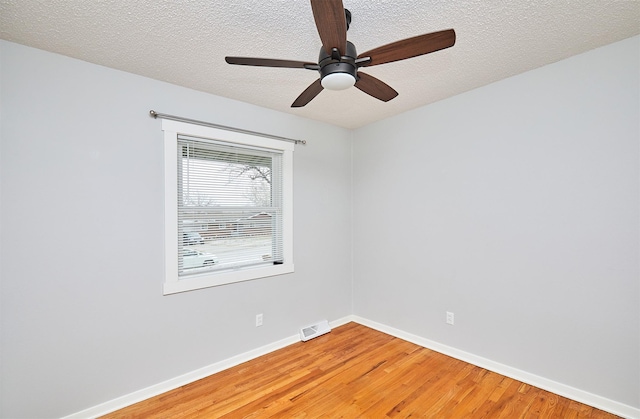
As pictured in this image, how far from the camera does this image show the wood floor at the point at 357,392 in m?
2.07

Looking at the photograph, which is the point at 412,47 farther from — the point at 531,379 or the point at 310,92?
the point at 531,379

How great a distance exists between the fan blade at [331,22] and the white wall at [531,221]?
6.18 feet

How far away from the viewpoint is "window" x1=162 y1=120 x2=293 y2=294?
2.47 metres

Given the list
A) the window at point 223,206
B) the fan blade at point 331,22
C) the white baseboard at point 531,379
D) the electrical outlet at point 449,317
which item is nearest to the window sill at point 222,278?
the window at point 223,206

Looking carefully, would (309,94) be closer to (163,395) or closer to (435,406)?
(435,406)

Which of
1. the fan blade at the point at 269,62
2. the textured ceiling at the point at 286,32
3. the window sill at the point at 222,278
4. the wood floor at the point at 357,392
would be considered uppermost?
the textured ceiling at the point at 286,32

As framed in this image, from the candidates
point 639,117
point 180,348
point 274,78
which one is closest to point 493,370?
point 639,117

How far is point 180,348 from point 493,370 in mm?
2740

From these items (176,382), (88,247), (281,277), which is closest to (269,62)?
(88,247)

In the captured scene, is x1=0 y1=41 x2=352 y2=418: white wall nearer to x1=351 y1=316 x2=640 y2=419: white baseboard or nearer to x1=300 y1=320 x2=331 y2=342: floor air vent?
x1=300 y1=320 x2=331 y2=342: floor air vent

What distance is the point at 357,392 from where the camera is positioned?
7.61 ft

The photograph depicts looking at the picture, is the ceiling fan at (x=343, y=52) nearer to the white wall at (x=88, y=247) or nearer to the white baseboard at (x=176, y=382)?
the white wall at (x=88, y=247)

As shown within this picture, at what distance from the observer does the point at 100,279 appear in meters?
2.15

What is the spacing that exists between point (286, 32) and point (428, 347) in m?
3.14
